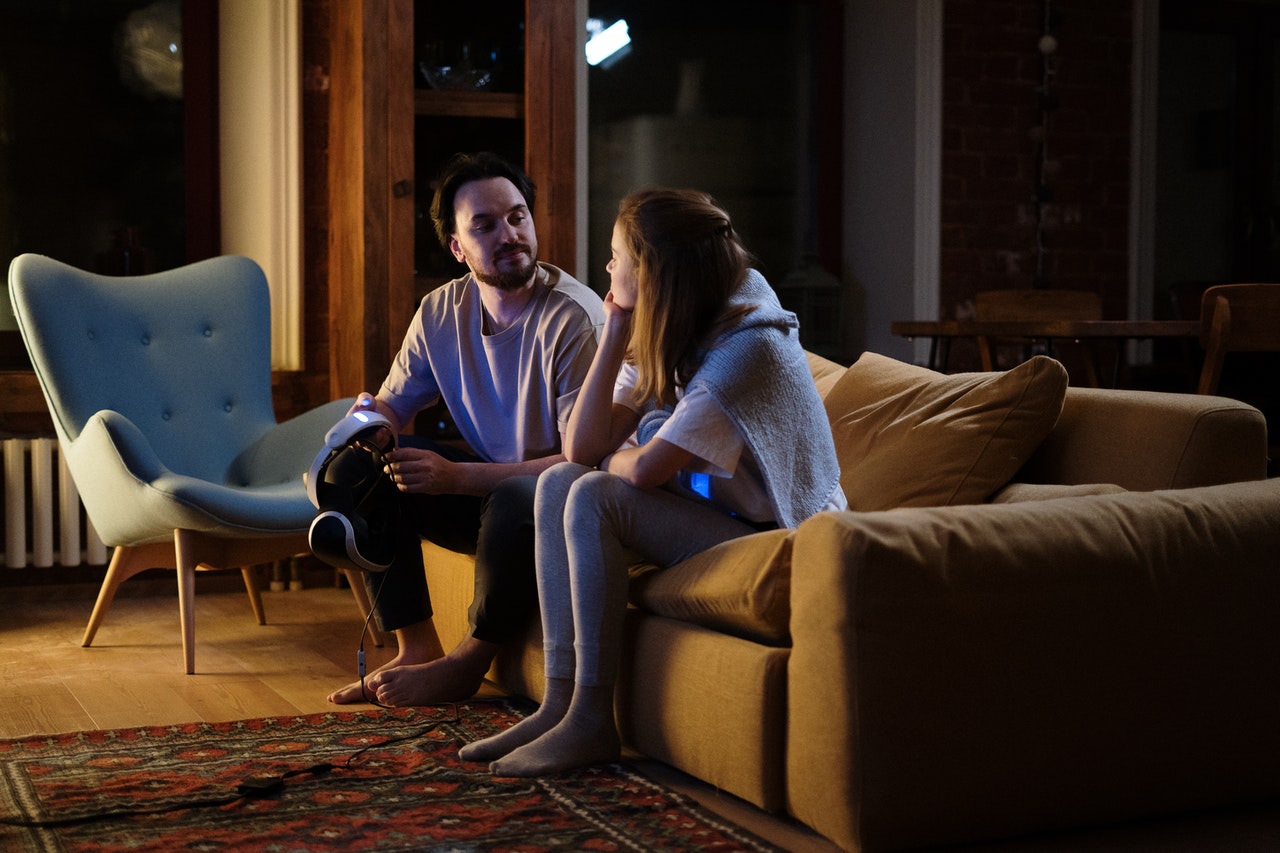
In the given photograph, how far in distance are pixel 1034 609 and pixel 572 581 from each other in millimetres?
739

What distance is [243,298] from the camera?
3918mm

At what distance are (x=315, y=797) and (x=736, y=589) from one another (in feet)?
2.34

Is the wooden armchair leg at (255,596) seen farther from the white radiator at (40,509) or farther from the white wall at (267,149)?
the white wall at (267,149)

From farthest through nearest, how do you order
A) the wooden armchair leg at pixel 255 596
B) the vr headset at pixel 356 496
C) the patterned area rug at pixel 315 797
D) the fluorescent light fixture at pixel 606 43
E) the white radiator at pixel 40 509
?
1. the fluorescent light fixture at pixel 606 43
2. the white radiator at pixel 40 509
3. the wooden armchair leg at pixel 255 596
4. the vr headset at pixel 356 496
5. the patterned area rug at pixel 315 797

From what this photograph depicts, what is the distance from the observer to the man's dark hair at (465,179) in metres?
3.01

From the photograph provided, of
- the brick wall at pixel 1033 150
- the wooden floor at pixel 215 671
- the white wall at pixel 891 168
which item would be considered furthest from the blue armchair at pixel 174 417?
the brick wall at pixel 1033 150

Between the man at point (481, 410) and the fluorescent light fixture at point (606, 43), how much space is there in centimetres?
215

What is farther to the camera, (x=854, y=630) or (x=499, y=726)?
(x=499, y=726)

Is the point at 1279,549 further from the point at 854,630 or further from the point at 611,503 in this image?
the point at 611,503

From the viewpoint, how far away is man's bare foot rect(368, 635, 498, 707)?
2785mm

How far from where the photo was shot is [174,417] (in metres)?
3.78

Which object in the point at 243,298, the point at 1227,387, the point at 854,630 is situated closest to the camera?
the point at 854,630

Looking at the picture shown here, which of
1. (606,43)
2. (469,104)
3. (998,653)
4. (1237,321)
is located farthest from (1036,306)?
(998,653)

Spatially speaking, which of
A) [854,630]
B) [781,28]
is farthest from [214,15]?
[854,630]
